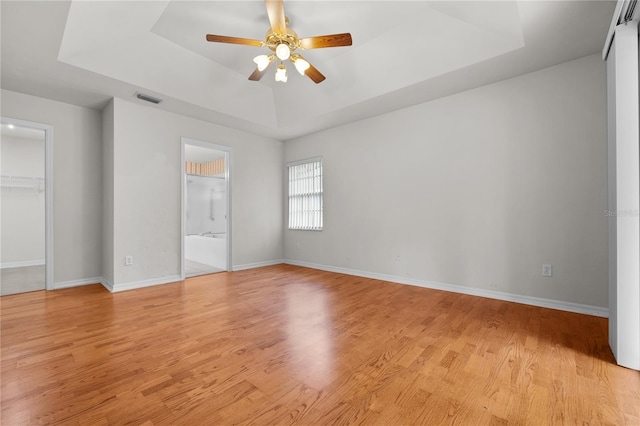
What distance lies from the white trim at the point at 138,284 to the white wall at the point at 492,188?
2923 millimetres

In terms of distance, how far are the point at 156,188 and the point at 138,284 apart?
1466 millimetres

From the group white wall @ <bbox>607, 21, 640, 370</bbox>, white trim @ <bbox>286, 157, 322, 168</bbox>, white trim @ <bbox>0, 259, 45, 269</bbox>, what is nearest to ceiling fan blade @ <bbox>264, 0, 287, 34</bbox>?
white wall @ <bbox>607, 21, 640, 370</bbox>

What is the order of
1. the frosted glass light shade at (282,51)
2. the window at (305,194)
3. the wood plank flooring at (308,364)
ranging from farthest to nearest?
1. the window at (305,194)
2. the frosted glass light shade at (282,51)
3. the wood plank flooring at (308,364)

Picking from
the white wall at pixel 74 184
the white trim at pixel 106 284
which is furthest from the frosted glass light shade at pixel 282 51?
the white trim at pixel 106 284

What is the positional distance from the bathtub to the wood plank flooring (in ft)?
7.80

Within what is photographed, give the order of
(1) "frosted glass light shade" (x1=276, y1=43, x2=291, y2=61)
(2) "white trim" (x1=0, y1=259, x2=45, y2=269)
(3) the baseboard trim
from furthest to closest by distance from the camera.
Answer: (2) "white trim" (x1=0, y1=259, x2=45, y2=269) < (3) the baseboard trim < (1) "frosted glass light shade" (x1=276, y1=43, x2=291, y2=61)

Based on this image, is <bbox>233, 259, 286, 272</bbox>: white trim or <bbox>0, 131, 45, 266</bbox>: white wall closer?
<bbox>233, 259, 286, 272</bbox>: white trim

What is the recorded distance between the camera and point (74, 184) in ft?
13.6

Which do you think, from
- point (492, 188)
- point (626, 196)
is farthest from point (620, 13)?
point (492, 188)

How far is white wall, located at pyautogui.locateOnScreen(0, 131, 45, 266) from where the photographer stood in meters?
5.41

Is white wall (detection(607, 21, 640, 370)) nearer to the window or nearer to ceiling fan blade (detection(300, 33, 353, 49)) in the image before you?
ceiling fan blade (detection(300, 33, 353, 49))

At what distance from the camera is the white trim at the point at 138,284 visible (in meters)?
3.82

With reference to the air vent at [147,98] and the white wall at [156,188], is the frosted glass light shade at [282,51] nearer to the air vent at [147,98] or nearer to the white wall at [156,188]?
the air vent at [147,98]

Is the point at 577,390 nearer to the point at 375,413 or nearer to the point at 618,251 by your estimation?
the point at 618,251
